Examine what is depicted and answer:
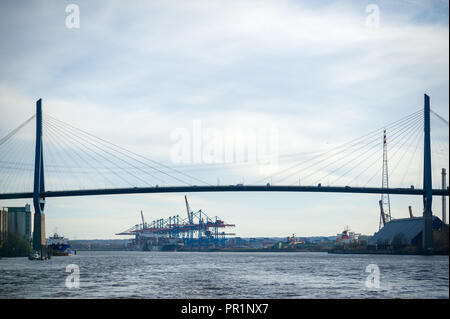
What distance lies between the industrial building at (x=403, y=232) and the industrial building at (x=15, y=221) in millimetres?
70830

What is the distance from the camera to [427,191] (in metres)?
87.4

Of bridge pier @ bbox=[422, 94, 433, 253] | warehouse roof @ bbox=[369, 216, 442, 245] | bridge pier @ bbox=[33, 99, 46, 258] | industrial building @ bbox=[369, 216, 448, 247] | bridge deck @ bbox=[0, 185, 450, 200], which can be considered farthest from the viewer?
warehouse roof @ bbox=[369, 216, 442, 245]

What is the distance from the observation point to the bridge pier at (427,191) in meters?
87.4

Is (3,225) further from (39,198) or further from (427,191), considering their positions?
(427,191)

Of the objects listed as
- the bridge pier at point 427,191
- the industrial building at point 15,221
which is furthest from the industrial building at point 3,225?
the bridge pier at point 427,191

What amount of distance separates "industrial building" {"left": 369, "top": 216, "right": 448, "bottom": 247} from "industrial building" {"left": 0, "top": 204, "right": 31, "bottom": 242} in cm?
7083

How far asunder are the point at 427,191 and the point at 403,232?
27.0m

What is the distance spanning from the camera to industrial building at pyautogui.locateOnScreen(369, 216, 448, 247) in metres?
107

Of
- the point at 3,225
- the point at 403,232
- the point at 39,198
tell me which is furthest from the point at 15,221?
the point at 403,232

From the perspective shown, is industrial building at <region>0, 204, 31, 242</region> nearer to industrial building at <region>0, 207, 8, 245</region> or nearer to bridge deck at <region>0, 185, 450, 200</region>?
industrial building at <region>0, 207, 8, 245</region>

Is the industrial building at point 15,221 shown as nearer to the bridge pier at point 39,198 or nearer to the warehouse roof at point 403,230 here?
the bridge pier at point 39,198

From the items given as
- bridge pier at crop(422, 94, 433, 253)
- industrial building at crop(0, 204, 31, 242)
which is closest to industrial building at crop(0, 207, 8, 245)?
industrial building at crop(0, 204, 31, 242)
